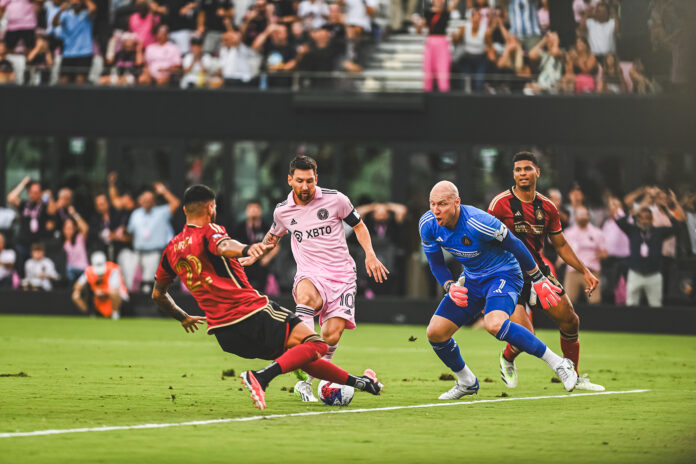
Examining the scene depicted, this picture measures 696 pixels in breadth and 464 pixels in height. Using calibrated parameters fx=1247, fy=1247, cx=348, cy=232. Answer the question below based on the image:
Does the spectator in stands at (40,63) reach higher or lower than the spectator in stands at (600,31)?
lower

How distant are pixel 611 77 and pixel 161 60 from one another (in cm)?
809

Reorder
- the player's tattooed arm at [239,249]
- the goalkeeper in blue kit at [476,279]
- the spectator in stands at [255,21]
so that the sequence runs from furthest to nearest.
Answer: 1. the spectator in stands at [255,21]
2. the goalkeeper in blue kit at [476,279]
3. the player's tattooed arm at [239,249]

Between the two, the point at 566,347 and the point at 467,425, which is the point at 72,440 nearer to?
the point at 467,425

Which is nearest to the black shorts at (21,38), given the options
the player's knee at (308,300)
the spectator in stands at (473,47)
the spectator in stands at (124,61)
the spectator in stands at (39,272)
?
the spectator in stands at (124,61)

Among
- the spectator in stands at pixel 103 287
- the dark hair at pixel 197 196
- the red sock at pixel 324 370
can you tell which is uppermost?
the dark hair at pixel 197 196

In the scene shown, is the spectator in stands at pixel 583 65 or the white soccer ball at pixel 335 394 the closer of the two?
the white soccer ball at pixel 335 394

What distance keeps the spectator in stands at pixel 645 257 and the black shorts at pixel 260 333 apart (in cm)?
1251

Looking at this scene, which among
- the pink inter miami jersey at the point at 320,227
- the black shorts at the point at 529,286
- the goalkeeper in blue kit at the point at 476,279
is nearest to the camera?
the goalkeeper in blue kit at the point at 476,279

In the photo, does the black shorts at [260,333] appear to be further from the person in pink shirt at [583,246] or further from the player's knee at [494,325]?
the person in pink shirt at [583,246]

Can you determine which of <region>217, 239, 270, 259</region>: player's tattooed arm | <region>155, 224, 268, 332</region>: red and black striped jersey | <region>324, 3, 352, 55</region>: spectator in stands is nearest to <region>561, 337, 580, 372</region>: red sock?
<region>155, 224, 268, 332</region>: red and black striped jersey

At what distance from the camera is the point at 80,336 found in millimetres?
18125

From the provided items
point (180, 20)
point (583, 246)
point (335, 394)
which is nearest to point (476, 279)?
point (335, 394)

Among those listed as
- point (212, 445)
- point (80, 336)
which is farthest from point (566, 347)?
point (80, 336)

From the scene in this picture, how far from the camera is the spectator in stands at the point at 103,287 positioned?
21.5 metres
